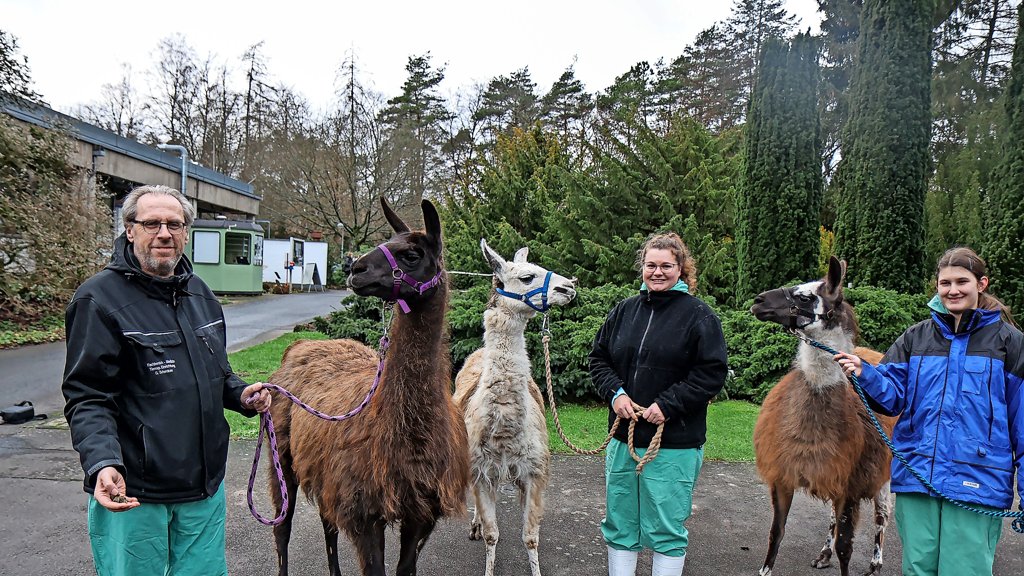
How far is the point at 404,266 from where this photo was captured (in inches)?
104

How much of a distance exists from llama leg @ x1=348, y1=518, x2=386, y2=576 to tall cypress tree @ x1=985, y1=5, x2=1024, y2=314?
10389mm

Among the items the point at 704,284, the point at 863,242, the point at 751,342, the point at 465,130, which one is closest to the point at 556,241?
the point at 704,284

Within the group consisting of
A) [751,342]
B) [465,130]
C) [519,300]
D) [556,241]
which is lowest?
[751,342]

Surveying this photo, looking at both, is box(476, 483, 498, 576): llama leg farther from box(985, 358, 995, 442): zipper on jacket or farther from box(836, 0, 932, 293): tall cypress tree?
box(836, 0, 932, 293): tall cypress tree

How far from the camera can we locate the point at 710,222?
11.8 meters

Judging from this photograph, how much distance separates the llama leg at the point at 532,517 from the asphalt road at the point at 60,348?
3343mm

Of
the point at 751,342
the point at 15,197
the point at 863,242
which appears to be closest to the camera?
the point at 751,342

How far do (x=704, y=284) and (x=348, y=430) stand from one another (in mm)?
8620

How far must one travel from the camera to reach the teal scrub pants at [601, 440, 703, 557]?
277 centimetres

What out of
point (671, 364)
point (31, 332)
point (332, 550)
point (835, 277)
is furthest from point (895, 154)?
point (31, 332)

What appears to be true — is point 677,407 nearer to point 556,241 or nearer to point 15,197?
point 556,241

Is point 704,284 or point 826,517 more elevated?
point 704,284

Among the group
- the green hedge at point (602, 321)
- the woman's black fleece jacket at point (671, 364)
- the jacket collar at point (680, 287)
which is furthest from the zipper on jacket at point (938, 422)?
the green hedge at point (602, 321)

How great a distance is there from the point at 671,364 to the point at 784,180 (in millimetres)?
8590
